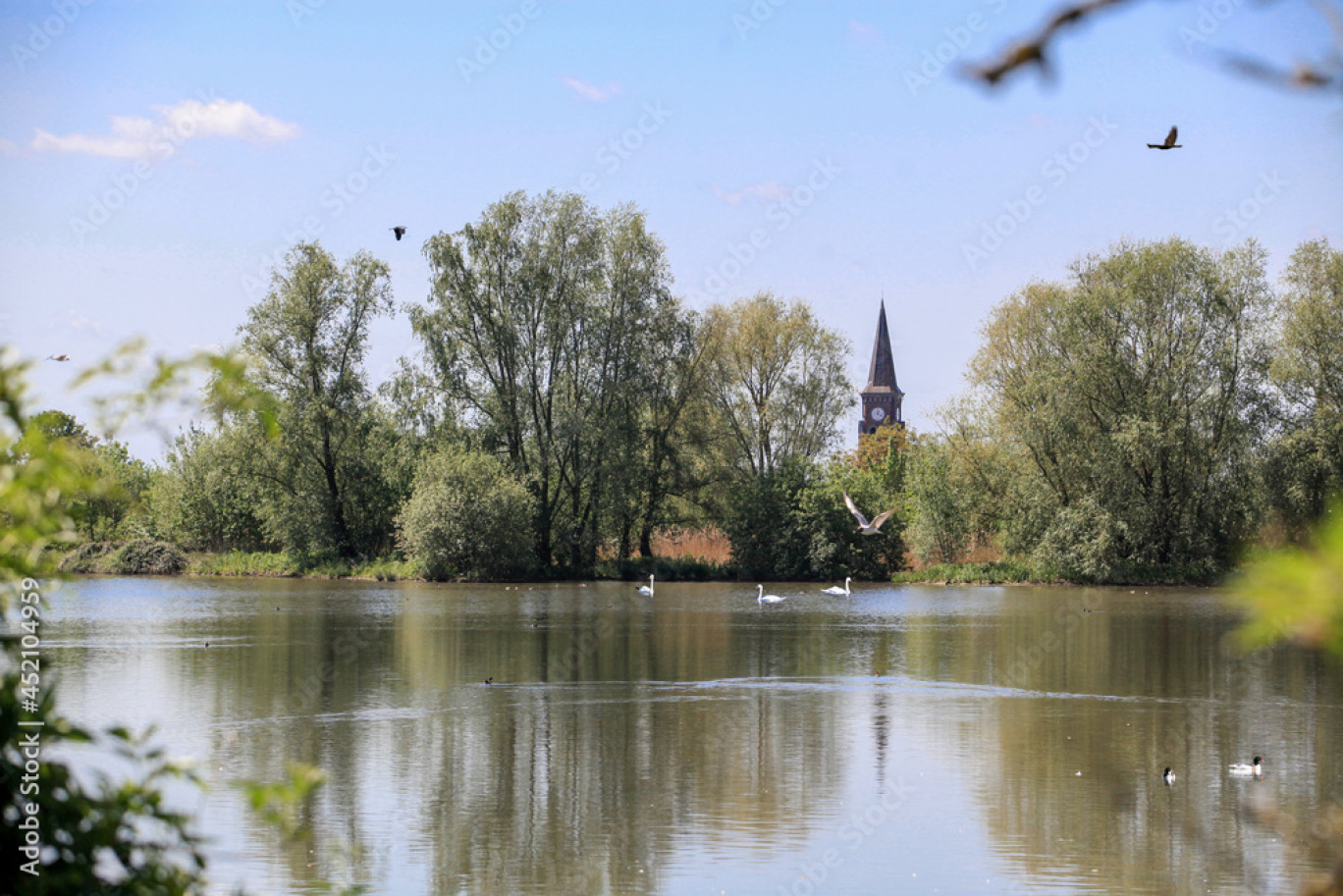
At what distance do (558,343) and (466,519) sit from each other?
935cm

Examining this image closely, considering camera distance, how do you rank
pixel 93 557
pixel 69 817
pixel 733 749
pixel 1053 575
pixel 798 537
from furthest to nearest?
pixel 798 537 < pixel 93 557 < pixel 1053 575 < pixel 733 749 < pixel 69 817

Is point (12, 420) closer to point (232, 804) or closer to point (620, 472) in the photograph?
point (232, 804)

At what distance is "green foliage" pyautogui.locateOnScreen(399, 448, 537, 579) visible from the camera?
51250 mm

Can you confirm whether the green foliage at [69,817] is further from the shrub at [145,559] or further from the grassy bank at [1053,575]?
the shrub at [145,559]

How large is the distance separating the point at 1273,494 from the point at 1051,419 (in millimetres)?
8572

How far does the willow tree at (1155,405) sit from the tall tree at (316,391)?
94.6 feet

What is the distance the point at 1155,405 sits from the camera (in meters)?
51.1

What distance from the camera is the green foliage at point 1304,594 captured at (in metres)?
1.29

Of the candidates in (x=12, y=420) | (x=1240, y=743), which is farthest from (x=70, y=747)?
(x=1240, y=743)

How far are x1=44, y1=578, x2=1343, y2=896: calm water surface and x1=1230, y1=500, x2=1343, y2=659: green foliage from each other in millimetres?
739

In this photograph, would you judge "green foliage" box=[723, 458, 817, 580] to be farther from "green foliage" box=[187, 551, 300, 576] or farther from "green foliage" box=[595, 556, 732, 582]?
"green foliage" box=[187, 551, 300, 576]

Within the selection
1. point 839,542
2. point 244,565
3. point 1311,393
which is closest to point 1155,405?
point 1311,393

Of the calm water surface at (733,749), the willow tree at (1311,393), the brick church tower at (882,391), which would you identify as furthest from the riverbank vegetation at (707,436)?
the brick church tower at (882,391)

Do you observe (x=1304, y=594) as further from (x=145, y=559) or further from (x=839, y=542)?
(x=145, y=559)
